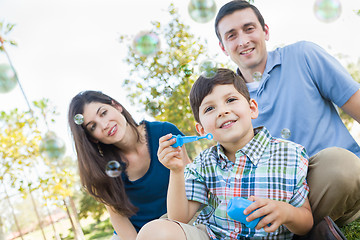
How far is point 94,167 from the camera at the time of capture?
233 centimetres

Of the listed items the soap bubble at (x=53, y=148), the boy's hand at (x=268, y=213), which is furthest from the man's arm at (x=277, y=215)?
the soap bubble at (x=53, y=148)

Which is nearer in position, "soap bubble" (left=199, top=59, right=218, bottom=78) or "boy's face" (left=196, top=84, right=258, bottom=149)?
"boy's face" (left=196, top=84, right=258, bottom=149)

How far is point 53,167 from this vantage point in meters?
6.57

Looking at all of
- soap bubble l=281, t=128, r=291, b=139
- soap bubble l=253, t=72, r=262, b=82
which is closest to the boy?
soap bubble l=281, t=128, r=291, b=139

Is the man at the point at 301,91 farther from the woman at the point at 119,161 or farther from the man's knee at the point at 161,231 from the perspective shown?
the woman at the point at 119,161

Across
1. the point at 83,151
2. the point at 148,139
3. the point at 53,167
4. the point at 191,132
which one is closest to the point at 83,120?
the point at 83,151

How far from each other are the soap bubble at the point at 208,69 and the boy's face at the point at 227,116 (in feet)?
0.51

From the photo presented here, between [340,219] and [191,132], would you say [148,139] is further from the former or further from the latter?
[191,132]

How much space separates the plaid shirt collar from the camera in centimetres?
146

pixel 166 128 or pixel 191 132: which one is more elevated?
pixel 166 128

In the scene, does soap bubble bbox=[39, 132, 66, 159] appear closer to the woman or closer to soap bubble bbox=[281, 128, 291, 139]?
the woman

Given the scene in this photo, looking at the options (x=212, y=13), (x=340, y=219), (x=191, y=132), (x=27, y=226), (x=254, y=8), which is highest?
(x=212, y=13)

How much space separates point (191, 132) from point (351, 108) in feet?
11.8

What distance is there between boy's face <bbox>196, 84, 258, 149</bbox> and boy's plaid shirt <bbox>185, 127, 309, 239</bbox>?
6 cm
